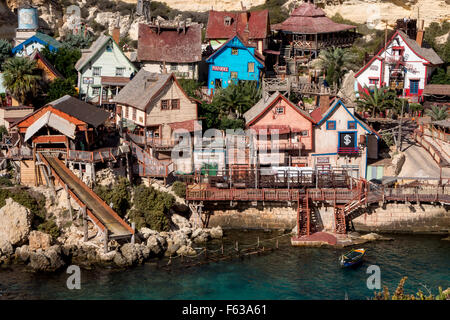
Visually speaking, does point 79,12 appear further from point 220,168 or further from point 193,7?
point 220,168

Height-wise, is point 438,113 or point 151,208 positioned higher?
point 438,113

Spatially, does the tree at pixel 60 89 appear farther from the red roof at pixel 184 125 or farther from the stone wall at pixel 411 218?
the stone wall at pixel 411 218

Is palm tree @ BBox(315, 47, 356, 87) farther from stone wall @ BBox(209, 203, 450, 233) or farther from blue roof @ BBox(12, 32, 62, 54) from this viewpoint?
blue roof @ BBox(12, 32, 62, 54)

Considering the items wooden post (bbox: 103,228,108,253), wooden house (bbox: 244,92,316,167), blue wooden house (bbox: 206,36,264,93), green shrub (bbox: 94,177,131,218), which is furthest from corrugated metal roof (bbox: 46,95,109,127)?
blue wooden house (bbox: 206,36,264,93)

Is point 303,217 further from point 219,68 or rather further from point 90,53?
point 90,53

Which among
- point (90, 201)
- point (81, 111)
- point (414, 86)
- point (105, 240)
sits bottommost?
point (105, 240)

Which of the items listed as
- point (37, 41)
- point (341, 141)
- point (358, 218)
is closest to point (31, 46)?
point (37, 41)
